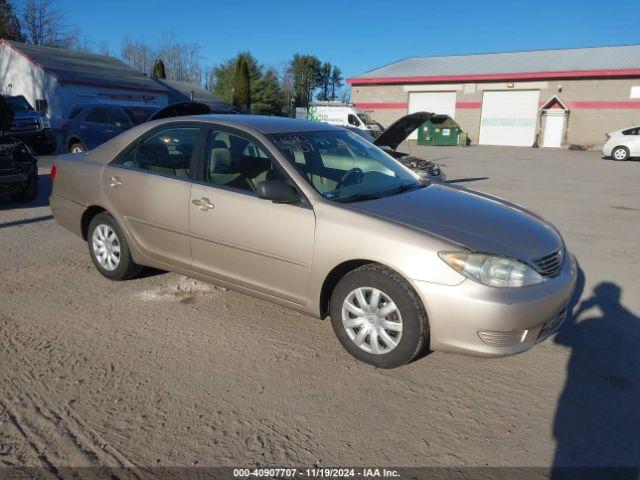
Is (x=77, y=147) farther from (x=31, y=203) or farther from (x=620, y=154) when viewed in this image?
(x=620, y=154)

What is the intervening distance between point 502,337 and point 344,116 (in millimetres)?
27987

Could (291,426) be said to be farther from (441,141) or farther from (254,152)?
(441,141)

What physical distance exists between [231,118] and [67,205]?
6.68ft

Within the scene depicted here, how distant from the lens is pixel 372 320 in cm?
334

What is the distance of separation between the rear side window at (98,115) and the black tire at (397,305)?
1073cm

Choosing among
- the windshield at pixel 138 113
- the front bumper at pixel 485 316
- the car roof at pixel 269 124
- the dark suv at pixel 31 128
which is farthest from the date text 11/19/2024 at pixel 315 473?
the dark suv at pixel 31 128

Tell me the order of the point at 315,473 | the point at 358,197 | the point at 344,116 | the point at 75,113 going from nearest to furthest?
the point at 315,473 < the point at 358,197 < the point at 75,113 < the point at 344,116

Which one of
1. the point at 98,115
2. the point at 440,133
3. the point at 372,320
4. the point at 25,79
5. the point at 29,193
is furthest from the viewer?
the point at 25,79

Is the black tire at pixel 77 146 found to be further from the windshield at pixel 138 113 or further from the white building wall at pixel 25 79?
the white building wall at pixel 25 79

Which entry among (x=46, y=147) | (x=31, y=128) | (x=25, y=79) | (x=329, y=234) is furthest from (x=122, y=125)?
(x=25, y=79)

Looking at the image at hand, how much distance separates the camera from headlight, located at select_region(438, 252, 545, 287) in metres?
3.05

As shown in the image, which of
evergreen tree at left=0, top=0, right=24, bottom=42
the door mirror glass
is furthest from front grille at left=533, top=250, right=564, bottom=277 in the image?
evergreen tree at left=0, top=0, right=24, bottom=42

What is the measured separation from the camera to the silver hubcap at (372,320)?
326cm

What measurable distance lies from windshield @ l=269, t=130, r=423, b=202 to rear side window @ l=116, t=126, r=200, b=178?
802mm
